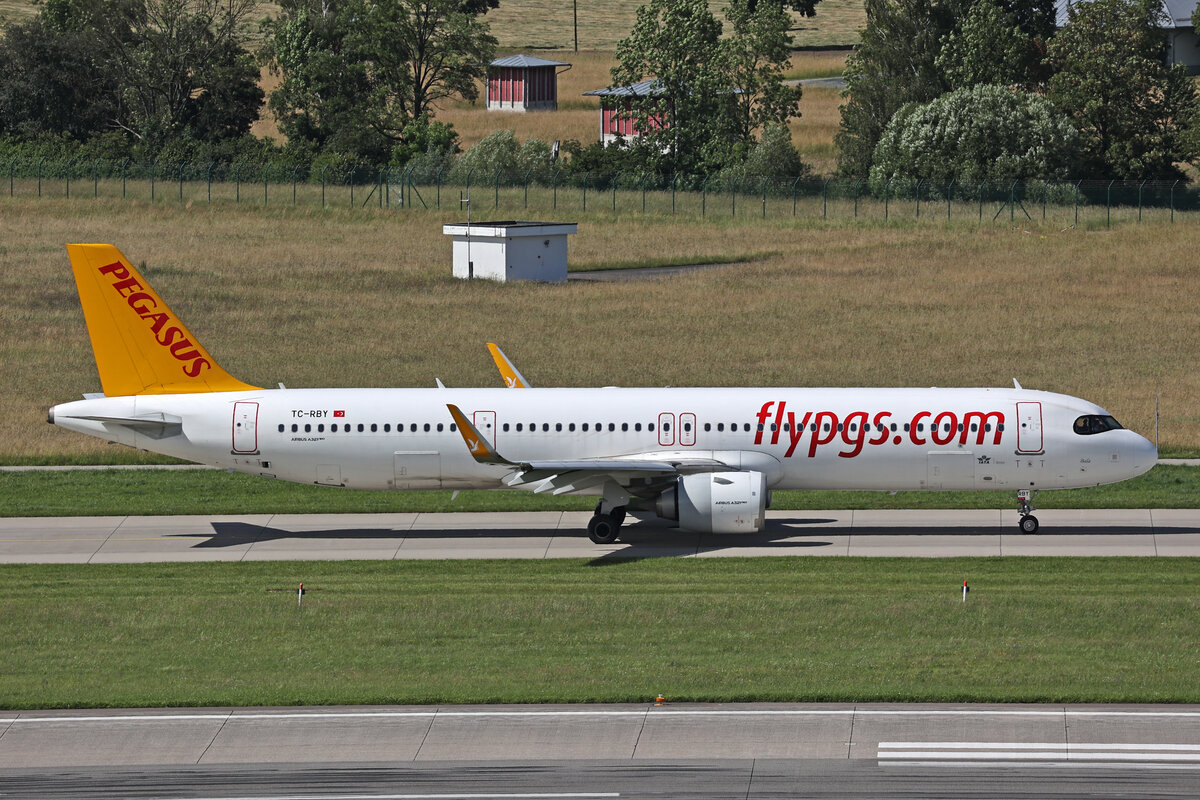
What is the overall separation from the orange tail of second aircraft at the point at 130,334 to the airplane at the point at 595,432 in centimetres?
3

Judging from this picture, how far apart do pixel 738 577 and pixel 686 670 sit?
774cm

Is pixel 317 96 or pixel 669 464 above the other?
pixel 317 96

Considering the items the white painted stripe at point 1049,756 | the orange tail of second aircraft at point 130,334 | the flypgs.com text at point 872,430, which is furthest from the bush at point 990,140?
the white painted stripe at point 1049,756

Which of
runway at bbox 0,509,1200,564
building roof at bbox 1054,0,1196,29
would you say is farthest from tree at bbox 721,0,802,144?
runway at bbox 0,509,1200,564

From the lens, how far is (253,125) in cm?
14475

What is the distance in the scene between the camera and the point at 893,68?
121 m

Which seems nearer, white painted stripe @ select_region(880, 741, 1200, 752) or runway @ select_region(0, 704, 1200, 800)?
runway @ select_region(0, 704, 1200, 800)

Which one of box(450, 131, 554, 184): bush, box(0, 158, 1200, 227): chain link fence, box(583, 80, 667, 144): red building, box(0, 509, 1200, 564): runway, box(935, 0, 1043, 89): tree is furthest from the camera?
box(583, 80, 667, 144): red building

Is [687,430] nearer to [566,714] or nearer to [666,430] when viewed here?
[666,430]

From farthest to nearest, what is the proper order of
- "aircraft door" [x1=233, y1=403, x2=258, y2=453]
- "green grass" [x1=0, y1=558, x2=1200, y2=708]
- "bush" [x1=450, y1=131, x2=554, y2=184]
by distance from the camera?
"bush" [x1=450, y1=131, x2=554, y2=184] → "aircraft door" [x1=233, y1=403, x2=258, y2=453] → "green grass" [x1=0, y1=558, x2=1200, y2=708]

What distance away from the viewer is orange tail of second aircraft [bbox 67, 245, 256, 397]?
123 ft

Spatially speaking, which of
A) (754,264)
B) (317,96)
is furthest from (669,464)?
(317,96)

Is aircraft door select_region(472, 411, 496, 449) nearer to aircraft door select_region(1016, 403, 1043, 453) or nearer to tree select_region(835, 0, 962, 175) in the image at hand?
→ aircraft door select_region(1016, 403, 1043, 453)

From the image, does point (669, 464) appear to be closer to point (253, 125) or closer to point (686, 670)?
→ point (686, 670)
